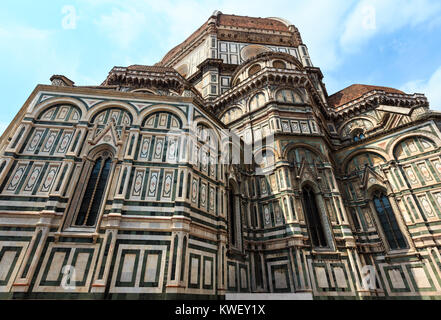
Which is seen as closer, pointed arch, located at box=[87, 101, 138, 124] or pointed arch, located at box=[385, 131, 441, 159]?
pointed arch, located at box=[87, 101, 138, 124]

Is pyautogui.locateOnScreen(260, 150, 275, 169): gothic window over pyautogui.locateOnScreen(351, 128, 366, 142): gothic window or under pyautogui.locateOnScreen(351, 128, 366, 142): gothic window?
under

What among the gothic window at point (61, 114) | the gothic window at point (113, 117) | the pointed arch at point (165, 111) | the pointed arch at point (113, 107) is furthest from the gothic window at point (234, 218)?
the gothic window at point (61, 114)

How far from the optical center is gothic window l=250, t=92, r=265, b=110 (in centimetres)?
1788

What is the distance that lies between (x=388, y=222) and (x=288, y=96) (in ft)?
35.6

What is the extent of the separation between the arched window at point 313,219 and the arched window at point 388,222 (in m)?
4.17

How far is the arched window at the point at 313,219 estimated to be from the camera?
40.4 ft

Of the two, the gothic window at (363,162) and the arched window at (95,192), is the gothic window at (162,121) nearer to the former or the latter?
the arched window at (95,192)

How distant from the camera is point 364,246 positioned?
42.2ft

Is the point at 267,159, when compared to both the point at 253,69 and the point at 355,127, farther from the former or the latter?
the point at 355,127

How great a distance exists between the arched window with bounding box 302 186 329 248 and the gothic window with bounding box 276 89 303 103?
729cm

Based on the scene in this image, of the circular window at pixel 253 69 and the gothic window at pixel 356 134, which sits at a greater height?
the circular window at pixel 253 69

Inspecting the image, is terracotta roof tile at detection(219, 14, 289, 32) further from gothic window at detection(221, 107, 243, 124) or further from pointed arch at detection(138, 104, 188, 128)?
pointed arch at detection(138, 104, 188, 128)

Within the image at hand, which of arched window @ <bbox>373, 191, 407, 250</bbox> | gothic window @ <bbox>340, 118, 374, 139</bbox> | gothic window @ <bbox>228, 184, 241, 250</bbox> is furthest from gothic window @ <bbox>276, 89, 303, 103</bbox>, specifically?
arched window @ <bbox>373, 191, 407, 250</bbox>
